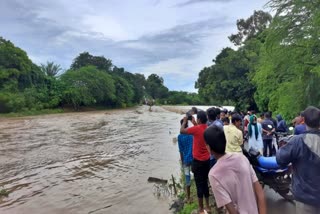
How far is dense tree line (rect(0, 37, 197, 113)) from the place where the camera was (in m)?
42.3

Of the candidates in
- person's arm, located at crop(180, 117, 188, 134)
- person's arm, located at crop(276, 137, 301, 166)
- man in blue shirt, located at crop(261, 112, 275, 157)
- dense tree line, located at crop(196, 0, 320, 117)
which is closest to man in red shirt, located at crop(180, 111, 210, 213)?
person's arm, located at crop(180, 117, 188, 134)

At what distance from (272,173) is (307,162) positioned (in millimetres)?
3002

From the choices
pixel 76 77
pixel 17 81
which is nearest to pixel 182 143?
pixel 17 81

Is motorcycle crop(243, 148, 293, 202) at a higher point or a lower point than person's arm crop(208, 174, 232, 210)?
lower

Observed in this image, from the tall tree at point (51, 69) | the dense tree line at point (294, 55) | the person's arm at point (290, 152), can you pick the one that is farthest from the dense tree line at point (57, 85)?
the person's arm at point (290, 152)

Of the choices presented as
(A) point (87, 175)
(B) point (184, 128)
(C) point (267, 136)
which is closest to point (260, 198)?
(B) point (184, 128)

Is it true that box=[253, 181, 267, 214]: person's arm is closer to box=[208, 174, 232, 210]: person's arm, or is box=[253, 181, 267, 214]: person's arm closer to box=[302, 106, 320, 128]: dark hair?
box=[208, 174, 232, 210]: person's arm

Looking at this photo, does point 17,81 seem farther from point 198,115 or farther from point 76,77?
point 198,115

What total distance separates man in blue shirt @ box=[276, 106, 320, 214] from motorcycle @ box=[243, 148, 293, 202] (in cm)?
273

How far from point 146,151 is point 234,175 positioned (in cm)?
1275

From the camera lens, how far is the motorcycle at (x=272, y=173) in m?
5.73

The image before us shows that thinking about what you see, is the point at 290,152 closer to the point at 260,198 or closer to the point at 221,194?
the point at 260,198

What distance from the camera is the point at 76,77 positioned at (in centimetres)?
5681

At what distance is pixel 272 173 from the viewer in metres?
5.78
